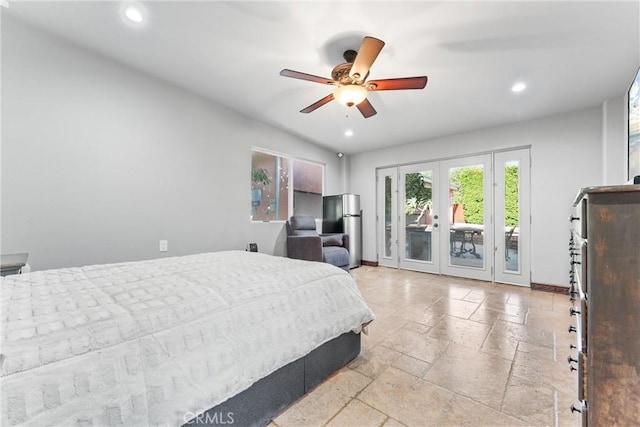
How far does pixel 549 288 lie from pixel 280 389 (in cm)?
409

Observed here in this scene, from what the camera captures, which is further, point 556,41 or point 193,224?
point 193,224

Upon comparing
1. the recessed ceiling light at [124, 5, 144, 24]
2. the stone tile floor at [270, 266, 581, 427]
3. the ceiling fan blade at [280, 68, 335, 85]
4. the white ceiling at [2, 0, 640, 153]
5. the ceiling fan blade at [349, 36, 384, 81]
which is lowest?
the stone tile floor at [270, 266, 581, 427]

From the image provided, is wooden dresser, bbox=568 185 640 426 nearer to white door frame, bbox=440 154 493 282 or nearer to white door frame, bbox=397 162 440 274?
white door frame, bbox=440 154 493 282

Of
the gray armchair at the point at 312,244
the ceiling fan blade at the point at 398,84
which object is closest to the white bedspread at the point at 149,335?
the ceiling fan blade at the point at 398,84

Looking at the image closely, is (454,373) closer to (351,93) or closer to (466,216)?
(351,93)

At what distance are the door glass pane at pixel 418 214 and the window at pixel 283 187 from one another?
1.75 m

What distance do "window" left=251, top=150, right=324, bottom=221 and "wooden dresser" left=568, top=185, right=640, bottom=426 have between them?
362 centimetres

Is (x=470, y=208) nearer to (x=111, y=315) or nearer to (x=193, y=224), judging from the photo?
(x=193, y=224)

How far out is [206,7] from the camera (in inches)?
72.2

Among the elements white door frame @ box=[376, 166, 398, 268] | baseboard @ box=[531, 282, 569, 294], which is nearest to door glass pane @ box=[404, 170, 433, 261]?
white door frame @ box=[376, 166, 398, 268]

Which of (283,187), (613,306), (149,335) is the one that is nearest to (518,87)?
(613,306)

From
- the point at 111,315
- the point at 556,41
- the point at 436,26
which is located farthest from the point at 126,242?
the point at 556,41

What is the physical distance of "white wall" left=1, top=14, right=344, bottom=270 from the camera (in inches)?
81.1

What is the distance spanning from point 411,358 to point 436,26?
2.48 metres
